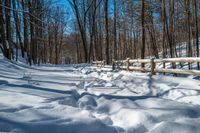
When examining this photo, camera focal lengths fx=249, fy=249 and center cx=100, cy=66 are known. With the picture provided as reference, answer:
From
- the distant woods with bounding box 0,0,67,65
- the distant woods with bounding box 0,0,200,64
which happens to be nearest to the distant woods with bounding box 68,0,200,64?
the distant woods with bounding box 0,0,200,64

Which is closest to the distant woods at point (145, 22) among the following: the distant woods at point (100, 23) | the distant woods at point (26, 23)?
the distant woods at point (100, 23)

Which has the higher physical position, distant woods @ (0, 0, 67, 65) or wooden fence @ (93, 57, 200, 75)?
distant woods @ (0, 0, 67, 65)

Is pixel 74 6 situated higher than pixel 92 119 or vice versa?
pixel 74 6

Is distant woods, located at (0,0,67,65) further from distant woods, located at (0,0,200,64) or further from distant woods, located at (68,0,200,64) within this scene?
distant woods, located at (68,0,200,64)

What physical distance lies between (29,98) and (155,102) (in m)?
2.58

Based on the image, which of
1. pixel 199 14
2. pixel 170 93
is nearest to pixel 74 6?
pixel 199 14

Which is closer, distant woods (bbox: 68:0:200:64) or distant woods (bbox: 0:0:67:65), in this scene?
distant woods (bbox: 0:0:67:65)

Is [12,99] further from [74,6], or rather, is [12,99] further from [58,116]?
[74,6]

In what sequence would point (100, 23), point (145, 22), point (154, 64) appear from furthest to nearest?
point (100, 23) < point (145, 22) < point (154, 64)

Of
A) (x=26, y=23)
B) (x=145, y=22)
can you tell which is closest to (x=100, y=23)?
(x=145, y=22)

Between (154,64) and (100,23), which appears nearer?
(154,64)

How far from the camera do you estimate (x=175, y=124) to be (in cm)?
331

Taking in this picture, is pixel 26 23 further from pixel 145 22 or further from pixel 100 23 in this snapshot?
pixel 100 23

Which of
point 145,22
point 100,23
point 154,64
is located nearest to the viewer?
point 154,64
